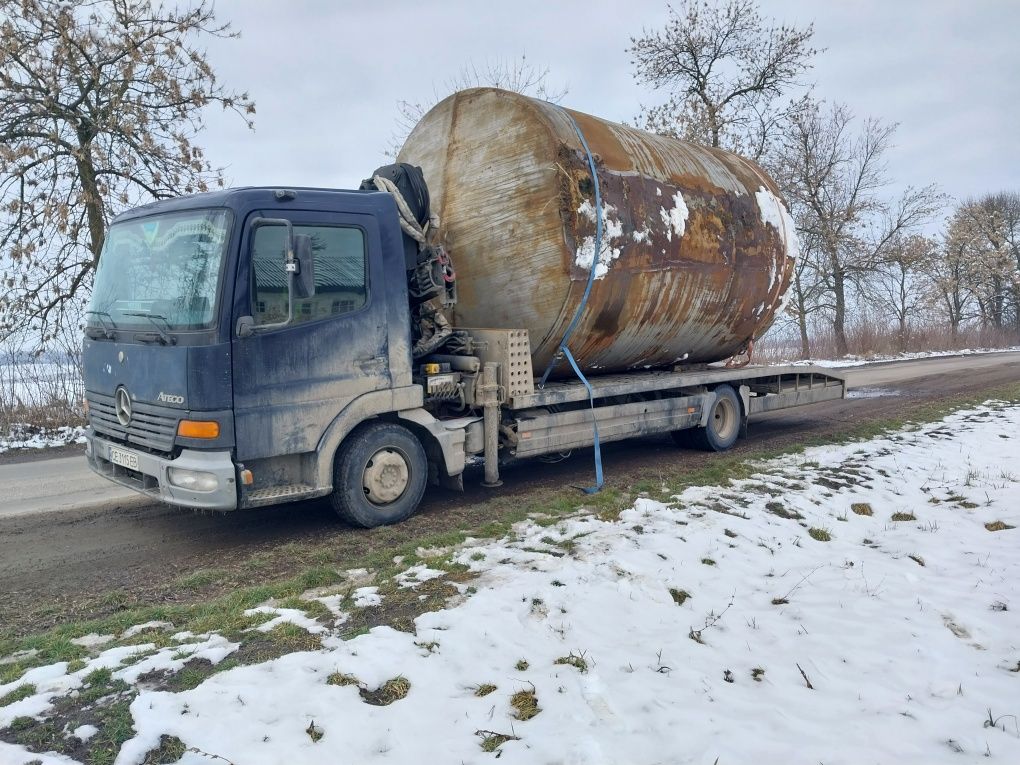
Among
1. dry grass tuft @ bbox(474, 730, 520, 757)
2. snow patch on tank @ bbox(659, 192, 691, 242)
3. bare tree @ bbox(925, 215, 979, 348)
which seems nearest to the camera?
dry grass tuft @ bbox(474, 730, 520, 757)

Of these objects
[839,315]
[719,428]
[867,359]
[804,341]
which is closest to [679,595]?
[719,428]

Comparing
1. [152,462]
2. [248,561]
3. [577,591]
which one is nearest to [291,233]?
[152,462]

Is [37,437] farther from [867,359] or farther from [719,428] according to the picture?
[867,359]

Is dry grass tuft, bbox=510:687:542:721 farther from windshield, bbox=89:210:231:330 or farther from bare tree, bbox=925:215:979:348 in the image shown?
bare tree, bbox=925:215:979:348

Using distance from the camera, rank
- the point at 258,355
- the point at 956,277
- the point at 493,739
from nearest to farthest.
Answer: the point at 493,739 → the point at 258,355 → the point at 956,277

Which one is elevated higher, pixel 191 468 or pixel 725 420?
pixel 191 468

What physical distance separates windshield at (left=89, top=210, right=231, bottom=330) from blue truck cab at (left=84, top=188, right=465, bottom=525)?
12mm

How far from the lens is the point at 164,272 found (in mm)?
5160

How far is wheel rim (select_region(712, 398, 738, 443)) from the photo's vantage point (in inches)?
350

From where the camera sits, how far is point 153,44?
38.1ft

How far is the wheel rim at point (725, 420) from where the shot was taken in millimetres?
8898

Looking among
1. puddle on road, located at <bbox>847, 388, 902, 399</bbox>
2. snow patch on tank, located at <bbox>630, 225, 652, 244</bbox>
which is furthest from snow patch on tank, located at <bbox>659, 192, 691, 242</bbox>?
puddle on road, located at <bbox>847, 388, 902, 399</bbox>

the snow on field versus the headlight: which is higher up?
the headlight

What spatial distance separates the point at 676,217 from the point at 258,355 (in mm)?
4617
